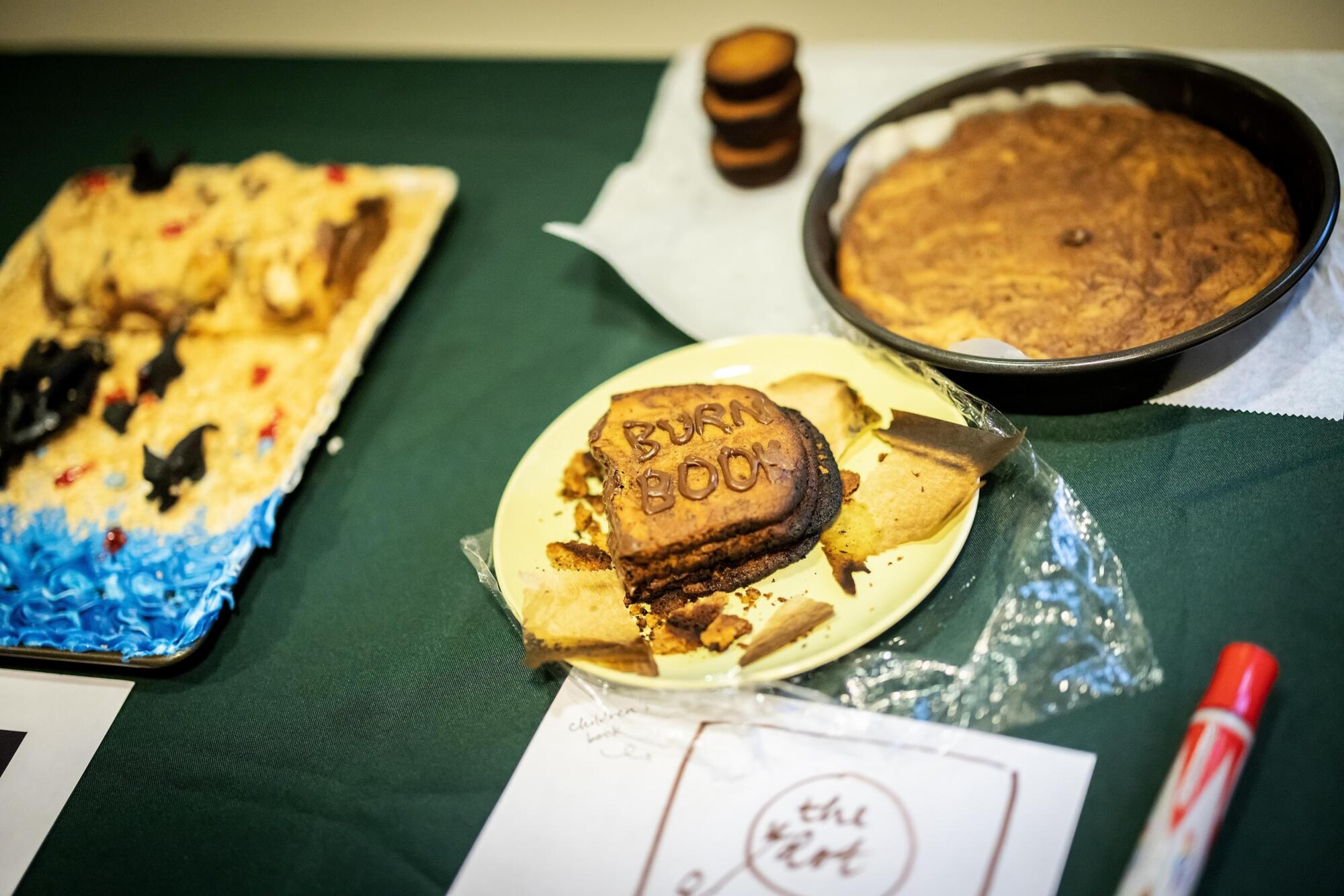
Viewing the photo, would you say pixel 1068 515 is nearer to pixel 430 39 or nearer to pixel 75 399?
pixel 75 399

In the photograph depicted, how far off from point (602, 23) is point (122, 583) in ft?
6.84

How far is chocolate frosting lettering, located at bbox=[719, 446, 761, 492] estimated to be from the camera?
4.71ft

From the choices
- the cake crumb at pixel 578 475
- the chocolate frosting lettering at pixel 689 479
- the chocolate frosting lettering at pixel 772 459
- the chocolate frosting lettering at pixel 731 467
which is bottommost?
the cake crumb at pixel 578 475

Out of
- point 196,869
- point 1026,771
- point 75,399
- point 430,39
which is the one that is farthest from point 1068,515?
point 430,39

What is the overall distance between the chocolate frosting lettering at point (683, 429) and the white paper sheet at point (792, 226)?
0.45 m

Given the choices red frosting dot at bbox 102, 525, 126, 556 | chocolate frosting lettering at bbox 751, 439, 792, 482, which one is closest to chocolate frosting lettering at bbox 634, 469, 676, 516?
chocolate frosting lettering at bbox 751, 439, 792, 482

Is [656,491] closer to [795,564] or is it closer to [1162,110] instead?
[795,564]

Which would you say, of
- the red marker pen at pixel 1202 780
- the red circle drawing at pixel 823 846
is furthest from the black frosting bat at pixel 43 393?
the red marker pen at pixel 1202 780

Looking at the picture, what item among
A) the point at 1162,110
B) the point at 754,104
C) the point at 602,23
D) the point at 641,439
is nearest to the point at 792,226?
the point at 754,104

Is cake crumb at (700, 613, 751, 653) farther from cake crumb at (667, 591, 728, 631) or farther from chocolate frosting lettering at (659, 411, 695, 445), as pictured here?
chocolate frosting lettering at (659, 411, 695, 445)

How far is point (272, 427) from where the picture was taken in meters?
1.94

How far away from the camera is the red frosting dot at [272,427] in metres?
1.93

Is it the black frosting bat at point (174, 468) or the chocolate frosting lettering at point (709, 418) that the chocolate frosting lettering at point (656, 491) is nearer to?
the chocolate frosting lettering at point (709, 418)

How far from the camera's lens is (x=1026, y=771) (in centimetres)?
129
